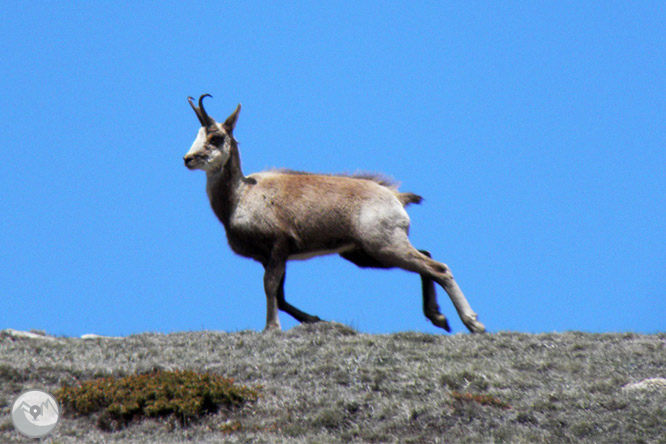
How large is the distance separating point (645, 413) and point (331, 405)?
3.15 meters

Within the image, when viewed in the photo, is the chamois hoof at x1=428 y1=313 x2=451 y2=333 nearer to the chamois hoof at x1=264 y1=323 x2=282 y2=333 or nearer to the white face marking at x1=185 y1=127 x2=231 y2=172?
the chamois hoof at x1=264 y1=323 x2=282 y2=333

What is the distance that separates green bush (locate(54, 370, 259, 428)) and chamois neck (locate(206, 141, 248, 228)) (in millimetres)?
3631

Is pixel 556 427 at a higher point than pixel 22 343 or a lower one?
lower

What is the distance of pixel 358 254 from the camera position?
13750mm

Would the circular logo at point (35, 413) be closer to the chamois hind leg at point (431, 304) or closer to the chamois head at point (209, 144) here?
the chamois head at point (209, 144)

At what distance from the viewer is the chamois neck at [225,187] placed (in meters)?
13.6

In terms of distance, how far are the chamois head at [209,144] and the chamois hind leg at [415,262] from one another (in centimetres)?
249

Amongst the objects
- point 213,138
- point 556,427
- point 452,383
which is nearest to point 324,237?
point 213,138

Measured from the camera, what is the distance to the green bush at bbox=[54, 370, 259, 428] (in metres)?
9.96

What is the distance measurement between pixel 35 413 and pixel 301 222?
459 cm

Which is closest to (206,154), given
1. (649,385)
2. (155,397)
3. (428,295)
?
(428,295)

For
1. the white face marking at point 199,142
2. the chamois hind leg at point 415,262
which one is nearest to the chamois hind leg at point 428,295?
the chamois hind leg at point 415,262

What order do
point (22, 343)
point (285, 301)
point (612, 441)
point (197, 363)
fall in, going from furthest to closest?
point (285, 301) < point (22, 343) < point (197, 363) < point (612, 441)

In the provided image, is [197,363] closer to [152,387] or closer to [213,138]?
[152,387]
